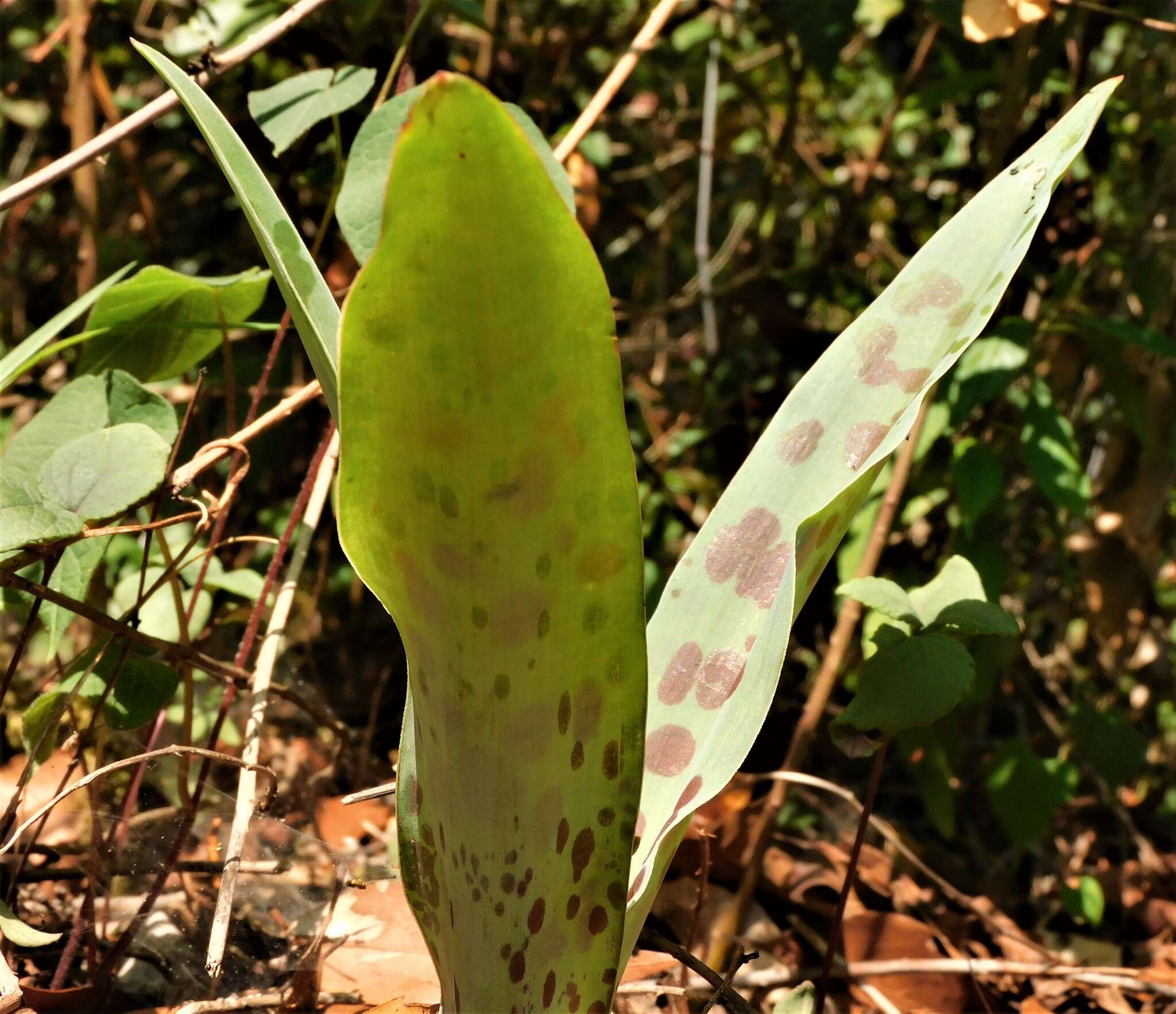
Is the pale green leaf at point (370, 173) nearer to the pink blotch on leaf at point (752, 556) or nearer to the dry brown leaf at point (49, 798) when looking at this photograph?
the pink blotch on leaf at point (752, 556)

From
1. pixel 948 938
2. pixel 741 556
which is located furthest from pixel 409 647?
pixel 948 938

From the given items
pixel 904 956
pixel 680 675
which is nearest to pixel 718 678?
pixel 680 675

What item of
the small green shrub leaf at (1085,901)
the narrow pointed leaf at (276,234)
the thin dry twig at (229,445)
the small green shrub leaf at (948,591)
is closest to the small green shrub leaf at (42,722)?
the thin dry twig at (229,445)

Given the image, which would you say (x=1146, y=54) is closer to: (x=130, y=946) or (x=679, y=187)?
(x=679, y=187)

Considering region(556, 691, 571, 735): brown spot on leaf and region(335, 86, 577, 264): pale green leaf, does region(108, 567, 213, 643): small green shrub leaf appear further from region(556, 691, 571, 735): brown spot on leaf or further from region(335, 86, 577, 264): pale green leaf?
region(556, 691, 571, 735): brown spot on leaf

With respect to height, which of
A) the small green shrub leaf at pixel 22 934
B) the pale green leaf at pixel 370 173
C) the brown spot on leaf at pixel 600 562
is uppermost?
the pale green leaf at pixel 370 173

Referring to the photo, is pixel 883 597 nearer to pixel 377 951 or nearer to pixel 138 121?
pixel 377 951
